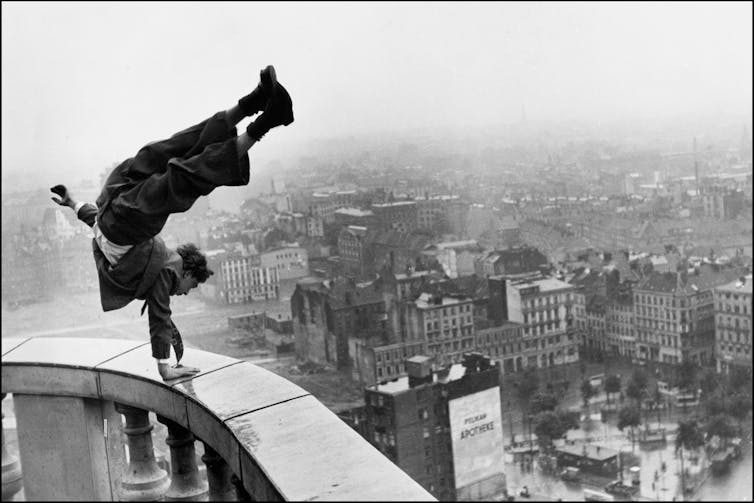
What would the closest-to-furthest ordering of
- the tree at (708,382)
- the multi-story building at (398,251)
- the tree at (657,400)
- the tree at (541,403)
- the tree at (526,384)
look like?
the multi-story building at (398,251)
the tree at (541,403)
the tree at (526,384)
the tree at (657,400)
the tree at (708,382)

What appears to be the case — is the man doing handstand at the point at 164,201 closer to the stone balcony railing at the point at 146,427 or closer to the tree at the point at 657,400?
the stone balcony railing at the point at 146,427

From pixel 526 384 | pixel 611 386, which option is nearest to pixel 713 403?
pixel 611 386

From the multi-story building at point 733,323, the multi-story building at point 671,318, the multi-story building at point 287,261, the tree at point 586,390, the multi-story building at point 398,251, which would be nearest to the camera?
the multi-story building at point 287,261

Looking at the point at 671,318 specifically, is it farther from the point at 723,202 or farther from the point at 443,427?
the point at 443,427

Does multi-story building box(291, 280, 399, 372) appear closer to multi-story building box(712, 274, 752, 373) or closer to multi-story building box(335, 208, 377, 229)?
multi-story building box(335, 208, 377, 229)

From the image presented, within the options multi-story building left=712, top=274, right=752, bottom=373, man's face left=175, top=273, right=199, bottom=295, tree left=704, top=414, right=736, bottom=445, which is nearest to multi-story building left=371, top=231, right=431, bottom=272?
tree left=704, top=414, right=736, bottom=445

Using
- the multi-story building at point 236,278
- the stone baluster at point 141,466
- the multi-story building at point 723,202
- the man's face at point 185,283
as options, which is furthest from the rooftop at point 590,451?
the stone baluster at point 141,466

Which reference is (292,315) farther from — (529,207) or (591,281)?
(591,281)
